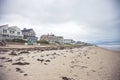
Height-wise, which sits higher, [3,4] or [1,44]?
[3,4]

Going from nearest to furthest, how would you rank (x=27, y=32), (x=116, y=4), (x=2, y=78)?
(x=116, y=4) → (x=2, y=78) → (x=27, y=32)

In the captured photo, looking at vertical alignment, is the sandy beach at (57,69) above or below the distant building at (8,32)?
below

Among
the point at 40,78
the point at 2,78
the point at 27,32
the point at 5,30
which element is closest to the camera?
the point at 2,78

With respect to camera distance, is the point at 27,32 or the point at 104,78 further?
the point at 27,32

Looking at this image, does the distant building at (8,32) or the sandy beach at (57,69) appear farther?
the distant building at (8,32)

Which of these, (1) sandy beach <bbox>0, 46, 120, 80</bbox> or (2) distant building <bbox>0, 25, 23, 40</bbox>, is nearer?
(1) sandy beach <bbox>0, 46, 120, 80</bbox>

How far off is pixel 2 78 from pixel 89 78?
9.42ft

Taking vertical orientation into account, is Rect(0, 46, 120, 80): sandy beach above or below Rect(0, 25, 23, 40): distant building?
below

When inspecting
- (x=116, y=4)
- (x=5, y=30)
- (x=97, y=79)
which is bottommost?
(x=97, y=79)

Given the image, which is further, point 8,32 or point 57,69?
point 8,32

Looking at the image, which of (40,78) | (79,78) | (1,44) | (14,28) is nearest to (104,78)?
(79,78)

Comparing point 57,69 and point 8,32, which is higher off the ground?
point 8,32

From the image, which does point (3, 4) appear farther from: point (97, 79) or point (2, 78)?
point (97, 79)

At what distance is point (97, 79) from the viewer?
3.96 m
